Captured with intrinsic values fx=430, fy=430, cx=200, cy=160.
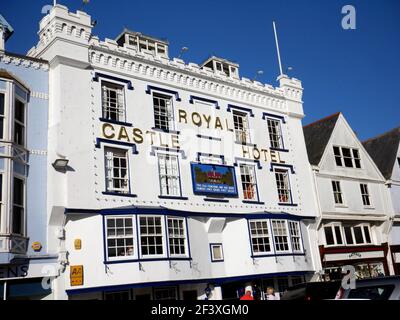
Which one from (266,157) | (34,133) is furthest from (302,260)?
(34,133)

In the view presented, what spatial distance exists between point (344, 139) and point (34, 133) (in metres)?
21.9

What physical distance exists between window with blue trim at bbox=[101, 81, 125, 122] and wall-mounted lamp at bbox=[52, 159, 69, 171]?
3.50 meters

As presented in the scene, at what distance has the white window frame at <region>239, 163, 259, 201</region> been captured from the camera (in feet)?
81.4

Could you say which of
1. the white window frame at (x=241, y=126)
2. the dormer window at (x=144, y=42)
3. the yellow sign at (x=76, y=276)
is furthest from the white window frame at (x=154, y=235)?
the dormer window at (x=144, y=42)

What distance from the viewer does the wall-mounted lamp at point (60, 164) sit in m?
18.2

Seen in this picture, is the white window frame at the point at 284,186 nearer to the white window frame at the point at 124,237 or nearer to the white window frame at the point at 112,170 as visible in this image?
the white window frame at the point at 112,170

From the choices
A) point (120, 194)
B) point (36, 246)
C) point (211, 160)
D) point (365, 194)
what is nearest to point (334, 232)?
point (365, 194)

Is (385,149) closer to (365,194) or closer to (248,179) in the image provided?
(365,194)

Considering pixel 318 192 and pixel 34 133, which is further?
pixel 318 192

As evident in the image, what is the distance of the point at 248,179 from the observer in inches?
993

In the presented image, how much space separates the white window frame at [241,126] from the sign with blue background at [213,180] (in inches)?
90.3

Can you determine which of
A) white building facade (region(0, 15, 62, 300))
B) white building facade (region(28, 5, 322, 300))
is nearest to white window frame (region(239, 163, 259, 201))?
white building facade (region(28, 5, 322, 300))

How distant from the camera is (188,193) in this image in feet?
72.8

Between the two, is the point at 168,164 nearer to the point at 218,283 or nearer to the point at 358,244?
the point at 218,283
